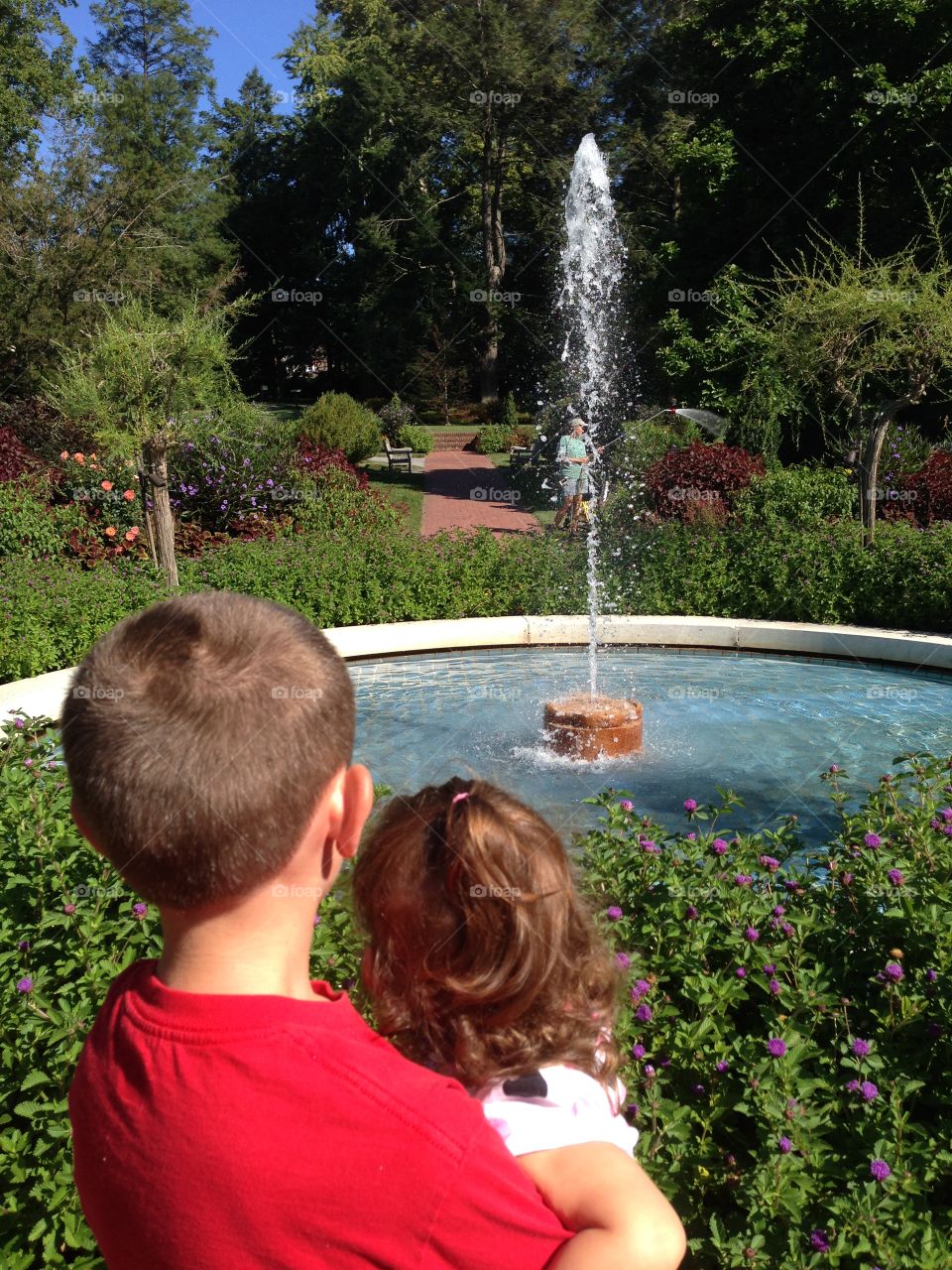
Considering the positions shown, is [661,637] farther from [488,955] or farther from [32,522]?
[488,955]

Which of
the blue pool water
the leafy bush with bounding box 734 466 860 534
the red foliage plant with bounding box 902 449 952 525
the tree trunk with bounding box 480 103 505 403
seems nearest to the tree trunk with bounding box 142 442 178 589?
the blue pool water

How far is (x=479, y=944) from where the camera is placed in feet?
3.99

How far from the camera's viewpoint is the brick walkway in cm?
1766

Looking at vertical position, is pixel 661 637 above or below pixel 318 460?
below

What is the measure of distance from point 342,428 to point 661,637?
39.9 ft

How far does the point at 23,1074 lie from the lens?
2.17m

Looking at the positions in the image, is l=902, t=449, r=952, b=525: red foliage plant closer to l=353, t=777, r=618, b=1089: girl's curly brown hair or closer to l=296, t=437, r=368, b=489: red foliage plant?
l=296, t=437, r=368, b=489: red foliage plant

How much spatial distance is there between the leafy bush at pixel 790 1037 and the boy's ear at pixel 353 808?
0.87 metres

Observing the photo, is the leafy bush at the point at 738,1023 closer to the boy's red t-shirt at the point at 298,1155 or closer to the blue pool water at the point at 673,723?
the boy's red t-shirt at the point at 298,1155

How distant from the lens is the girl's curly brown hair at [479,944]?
1.21m

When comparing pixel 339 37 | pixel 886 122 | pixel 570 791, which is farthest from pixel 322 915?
pixel 339 37

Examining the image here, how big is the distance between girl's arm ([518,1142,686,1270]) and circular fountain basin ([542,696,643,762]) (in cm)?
511

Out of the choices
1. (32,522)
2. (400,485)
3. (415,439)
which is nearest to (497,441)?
(415,439)

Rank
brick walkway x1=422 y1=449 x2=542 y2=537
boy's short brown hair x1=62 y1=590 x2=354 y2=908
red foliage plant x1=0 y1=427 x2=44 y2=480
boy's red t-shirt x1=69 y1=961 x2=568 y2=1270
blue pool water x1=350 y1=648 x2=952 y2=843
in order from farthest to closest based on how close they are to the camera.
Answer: brick walkway x1=422 y1=449 x2=542 y2=537 → red foliage plant x1=0 y1=427 x2=44 y2=480 → blue pool water x1=350 y1=648 x2=952 y2=843 → boy's short brown hair x1=62 y1=590 x2=354 y2=908 → boy's red t-shirt x1=69 y1=961 x2=568 y2=1270
